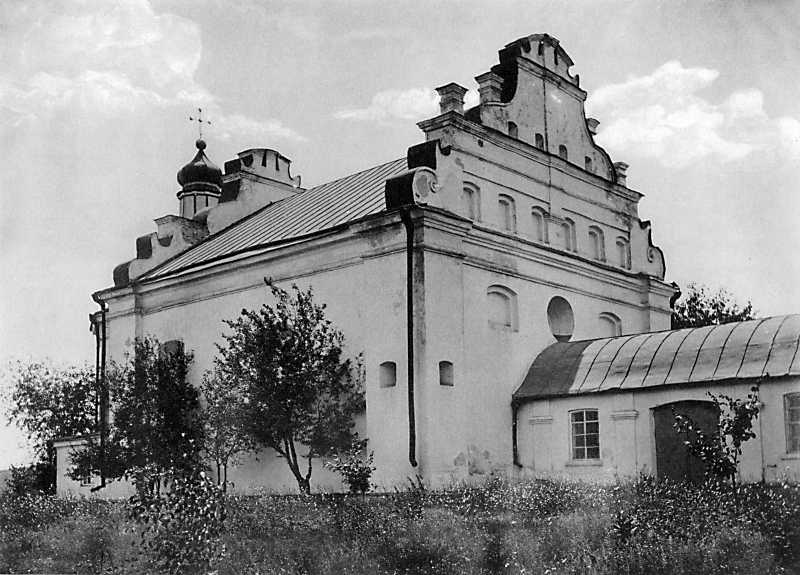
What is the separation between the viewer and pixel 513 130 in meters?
22.8

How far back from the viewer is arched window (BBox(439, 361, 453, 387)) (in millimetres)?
19453

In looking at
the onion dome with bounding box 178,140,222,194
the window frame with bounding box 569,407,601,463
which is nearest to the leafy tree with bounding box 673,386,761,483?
the window frame with bounding box 569,407,601,463

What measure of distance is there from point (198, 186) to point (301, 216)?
10205 millimetres

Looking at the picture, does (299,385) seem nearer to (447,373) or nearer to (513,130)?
(447,373)

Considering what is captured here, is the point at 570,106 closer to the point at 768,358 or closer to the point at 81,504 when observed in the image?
the point at 768,358

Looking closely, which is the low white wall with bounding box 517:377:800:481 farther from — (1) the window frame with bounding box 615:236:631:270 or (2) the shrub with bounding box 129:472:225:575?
(2) the shrub with bounding box 129:472:225:575

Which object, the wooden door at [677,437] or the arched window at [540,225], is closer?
the wooden door at [677,437]

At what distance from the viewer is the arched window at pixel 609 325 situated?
81.3 feet

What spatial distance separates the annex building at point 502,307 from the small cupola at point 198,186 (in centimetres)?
828

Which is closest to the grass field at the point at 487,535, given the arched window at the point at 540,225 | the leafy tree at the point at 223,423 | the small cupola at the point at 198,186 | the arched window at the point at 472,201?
the leafy tree at the point at 223,423

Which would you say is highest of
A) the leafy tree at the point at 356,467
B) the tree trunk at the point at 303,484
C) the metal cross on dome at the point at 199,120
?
the metal cross on dome at the point at 199,120

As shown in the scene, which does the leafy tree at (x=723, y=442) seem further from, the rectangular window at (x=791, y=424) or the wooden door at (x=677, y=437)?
the wooden door at (x=677, y=437)

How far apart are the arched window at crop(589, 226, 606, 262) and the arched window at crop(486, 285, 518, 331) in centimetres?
441

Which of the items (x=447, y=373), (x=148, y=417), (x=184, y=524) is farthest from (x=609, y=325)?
(x=184, y=524)
